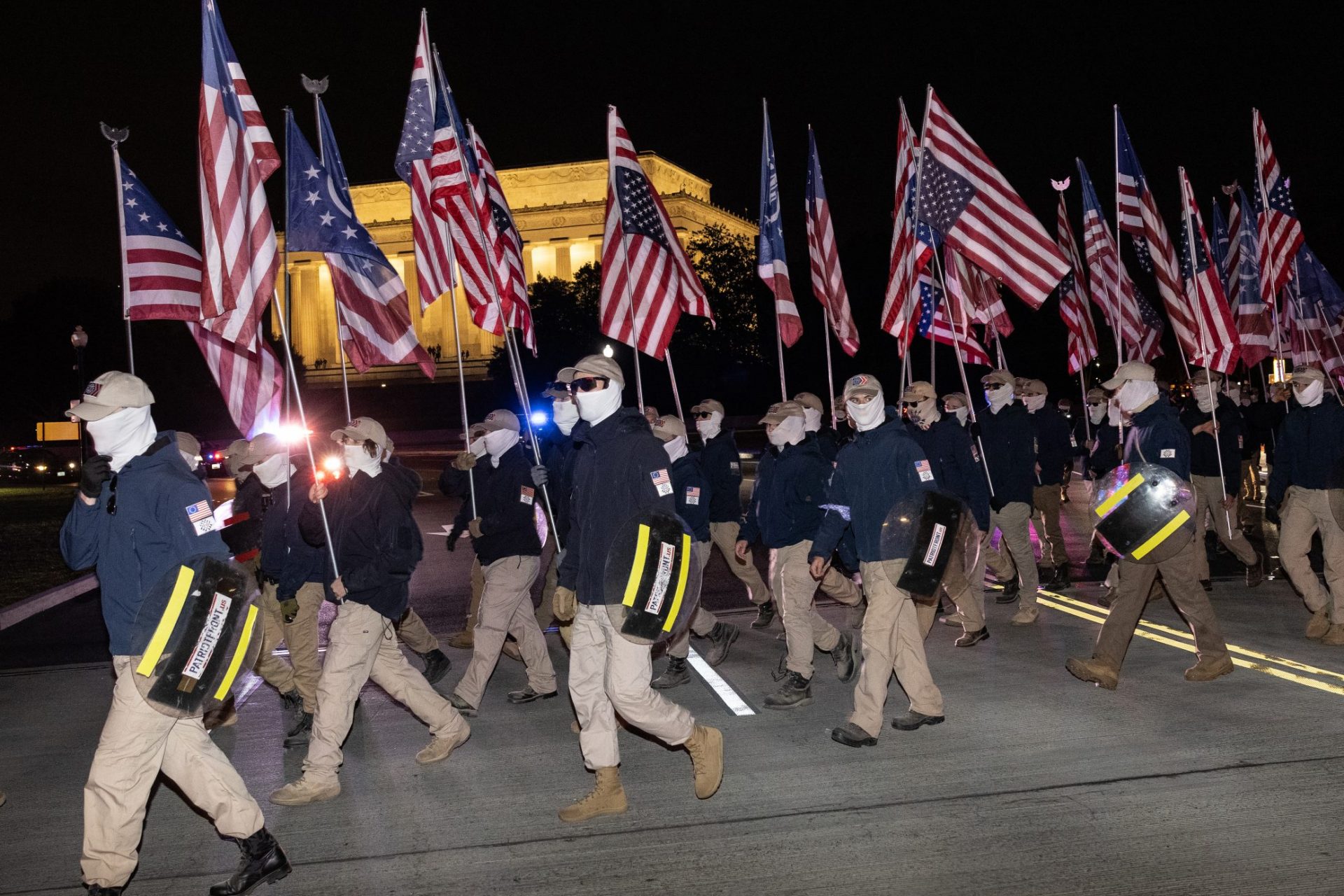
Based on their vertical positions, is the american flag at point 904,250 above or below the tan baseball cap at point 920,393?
above

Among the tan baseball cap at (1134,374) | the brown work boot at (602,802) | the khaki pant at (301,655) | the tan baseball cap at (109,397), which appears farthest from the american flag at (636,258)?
the tan baseball cap at (109,397)

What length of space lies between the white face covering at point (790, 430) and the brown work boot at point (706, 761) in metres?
2.76

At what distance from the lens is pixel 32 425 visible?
71.8 metres

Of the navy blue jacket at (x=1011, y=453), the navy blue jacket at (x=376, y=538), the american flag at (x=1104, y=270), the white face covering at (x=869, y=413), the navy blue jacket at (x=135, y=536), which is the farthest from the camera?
the american flag at (x=1104, y=270)

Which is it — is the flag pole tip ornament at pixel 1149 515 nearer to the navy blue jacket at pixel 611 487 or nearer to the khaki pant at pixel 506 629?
the navy blue jacket at pixel 611 487

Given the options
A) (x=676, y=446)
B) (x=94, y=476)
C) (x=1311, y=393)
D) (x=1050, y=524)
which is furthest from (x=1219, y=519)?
(x=94, y=476)

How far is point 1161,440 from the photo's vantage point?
23.7ft

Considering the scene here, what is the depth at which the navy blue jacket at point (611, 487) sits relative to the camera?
5070 millimetres

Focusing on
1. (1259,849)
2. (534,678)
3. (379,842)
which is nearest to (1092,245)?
(534,678)

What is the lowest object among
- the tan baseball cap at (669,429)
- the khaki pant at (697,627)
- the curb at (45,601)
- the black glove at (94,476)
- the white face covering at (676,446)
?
the curb at (45,601)

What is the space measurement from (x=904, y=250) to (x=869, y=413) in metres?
4.93

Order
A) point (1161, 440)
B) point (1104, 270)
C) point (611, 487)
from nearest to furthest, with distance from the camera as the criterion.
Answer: point (611, 487) < point (1161, 440) < point (1104, 270)

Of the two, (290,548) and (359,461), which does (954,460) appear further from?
(290,548)

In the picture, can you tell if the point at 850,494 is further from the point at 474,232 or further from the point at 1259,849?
the point at 474,232
